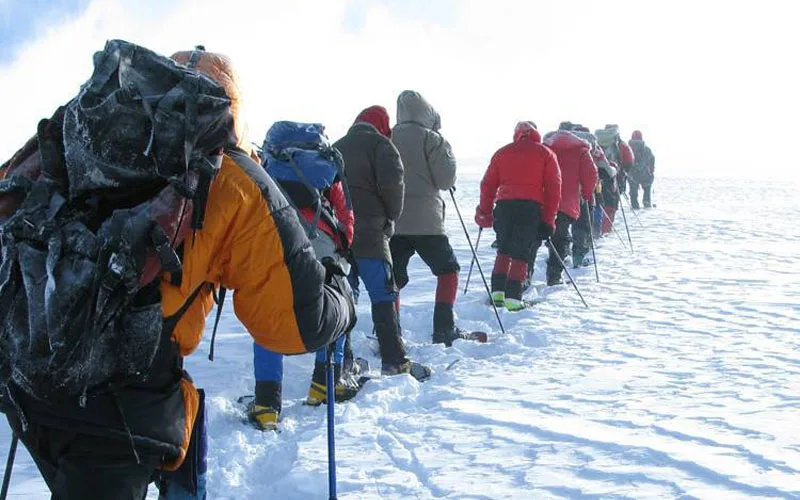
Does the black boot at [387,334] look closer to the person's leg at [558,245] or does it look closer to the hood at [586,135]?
the person's leg at [558,245]

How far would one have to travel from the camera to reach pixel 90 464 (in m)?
1.76

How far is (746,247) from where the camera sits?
1278 cm

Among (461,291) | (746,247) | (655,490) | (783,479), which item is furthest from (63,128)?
(746,247)

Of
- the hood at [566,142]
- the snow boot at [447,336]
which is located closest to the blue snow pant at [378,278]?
the snow boot at [447,336]

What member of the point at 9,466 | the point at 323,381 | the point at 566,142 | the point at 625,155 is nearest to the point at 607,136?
the point at 625,155

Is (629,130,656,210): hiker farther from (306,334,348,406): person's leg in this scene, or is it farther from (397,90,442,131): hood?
(306,334,348,406): person's leg

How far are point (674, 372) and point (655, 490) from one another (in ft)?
7.24

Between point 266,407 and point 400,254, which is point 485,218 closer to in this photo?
point 400,254

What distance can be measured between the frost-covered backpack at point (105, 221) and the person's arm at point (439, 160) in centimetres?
467

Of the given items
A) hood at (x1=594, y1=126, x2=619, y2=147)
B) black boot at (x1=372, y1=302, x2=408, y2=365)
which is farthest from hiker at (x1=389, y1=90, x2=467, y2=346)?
hood at (x1=594, y1=126, x2=619, y2=147)

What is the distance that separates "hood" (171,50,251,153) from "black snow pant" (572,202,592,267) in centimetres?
868

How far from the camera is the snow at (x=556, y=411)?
356 cm

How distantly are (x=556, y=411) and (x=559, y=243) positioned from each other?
5078 mm

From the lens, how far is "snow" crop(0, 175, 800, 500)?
3.56 metres
